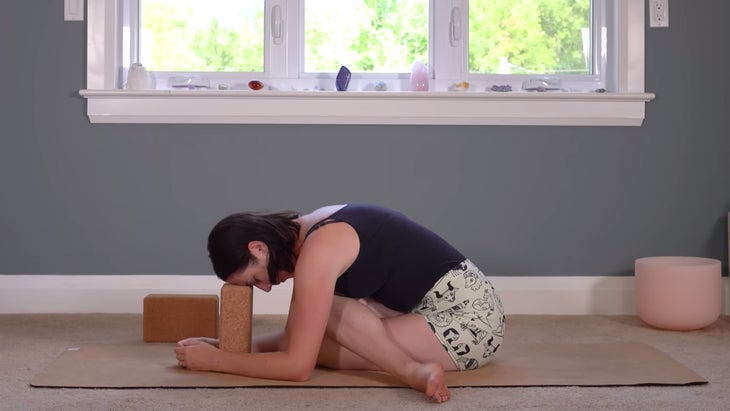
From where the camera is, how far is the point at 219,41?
374 centimetres

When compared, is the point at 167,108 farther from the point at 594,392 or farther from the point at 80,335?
Answer: the point at 594,392

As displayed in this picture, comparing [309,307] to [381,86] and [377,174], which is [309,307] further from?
[381,86]

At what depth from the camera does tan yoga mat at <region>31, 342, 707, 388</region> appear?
2391 mm

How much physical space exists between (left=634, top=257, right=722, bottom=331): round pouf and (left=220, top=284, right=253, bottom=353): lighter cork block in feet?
4.94

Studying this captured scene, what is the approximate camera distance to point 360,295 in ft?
7.96

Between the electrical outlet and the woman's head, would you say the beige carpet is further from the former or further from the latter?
the electrical outlet

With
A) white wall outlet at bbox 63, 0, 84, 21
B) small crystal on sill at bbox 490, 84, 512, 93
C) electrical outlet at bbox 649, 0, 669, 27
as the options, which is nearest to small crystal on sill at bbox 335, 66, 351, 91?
small crystal on sill at bbox 490, 84, 512, 93

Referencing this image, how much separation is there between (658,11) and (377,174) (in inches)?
48.7

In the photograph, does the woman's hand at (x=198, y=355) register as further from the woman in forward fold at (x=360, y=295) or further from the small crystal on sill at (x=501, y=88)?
the small crystal on sill at (x=501, y=88)

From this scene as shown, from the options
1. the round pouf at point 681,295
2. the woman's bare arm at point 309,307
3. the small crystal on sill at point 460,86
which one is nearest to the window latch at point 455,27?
the small crystal on sill at point 460,86

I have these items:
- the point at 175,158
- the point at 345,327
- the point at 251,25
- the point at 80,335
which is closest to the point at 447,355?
the point at 345,327

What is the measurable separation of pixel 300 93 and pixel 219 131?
0.35m

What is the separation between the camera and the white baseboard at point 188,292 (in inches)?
141

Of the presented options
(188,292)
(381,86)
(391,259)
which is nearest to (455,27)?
(381,86)
